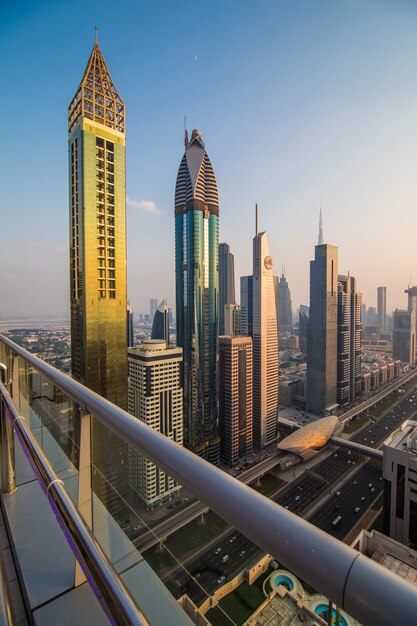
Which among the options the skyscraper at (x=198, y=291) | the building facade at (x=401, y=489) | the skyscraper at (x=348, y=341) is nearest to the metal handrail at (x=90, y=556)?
the building facade at (x=401, y=489)

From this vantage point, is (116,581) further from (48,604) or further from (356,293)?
(356,293)

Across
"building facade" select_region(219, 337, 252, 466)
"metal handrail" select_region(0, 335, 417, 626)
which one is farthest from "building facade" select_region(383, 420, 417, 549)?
"metal handrail" select_region(0, 335, 417, 626)

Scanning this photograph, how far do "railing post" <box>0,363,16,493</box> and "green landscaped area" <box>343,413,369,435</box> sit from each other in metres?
31.6

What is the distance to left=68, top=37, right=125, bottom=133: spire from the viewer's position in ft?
52.5

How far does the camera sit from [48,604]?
1.04 metres

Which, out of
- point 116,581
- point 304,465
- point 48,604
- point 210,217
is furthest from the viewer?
point 210,217

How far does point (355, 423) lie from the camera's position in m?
30.9

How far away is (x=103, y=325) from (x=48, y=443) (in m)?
14.7

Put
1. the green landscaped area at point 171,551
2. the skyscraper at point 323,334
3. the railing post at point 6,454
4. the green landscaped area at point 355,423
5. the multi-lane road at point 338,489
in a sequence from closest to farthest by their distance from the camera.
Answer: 1. the green landscaped area at point 171,551
2. the railing post at point 6,454
3. the multi-lane road at point 338,489
4. the green landscaped area at point 355,423
5. the skyscraper at point 323,334

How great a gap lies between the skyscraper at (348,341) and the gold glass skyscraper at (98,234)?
2765cm

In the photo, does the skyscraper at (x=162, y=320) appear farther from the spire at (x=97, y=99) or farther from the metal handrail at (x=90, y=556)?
the metal handrail at (x=90, y=556)

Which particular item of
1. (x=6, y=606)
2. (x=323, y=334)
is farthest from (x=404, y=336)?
(x=6, y=606)

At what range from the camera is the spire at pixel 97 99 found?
16000mm

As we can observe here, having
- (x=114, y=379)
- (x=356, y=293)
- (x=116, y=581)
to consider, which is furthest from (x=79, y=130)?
(x=356, y=293)
